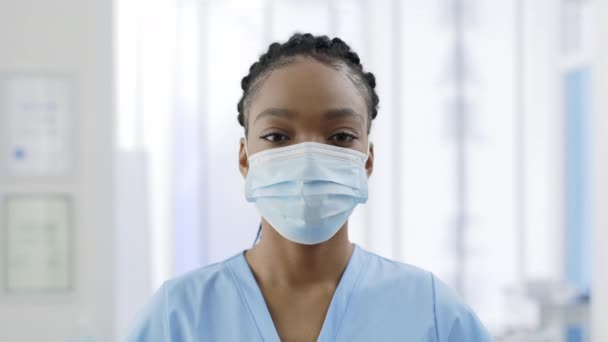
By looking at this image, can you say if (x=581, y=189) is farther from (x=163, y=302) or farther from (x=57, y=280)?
(x=163, y=302)

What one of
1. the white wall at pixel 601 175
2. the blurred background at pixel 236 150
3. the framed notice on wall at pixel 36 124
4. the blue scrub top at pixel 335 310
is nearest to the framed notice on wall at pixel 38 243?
the blurred background at pixel 236 150

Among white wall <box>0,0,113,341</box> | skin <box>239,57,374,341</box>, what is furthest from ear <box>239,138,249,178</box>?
white wall <box>0,0,113,341</box>

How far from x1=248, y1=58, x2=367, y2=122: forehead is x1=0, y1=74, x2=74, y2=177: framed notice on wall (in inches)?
61.3

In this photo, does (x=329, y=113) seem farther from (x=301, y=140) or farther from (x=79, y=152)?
(x=79, y=152)

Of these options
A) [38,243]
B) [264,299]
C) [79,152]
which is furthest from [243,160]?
[38,243]

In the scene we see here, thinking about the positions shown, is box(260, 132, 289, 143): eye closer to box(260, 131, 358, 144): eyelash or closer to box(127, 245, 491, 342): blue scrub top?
box(260, 131, 358, 144): eyelash

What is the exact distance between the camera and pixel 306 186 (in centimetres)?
95

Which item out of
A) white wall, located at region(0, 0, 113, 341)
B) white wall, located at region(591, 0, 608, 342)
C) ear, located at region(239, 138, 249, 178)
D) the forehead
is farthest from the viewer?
white wall, located at region(0, 0, 113, 341)

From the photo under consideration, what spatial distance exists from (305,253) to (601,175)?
4.74ft

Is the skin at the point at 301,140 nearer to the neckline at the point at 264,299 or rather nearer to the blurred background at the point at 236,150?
the neckline at the point at 264,299

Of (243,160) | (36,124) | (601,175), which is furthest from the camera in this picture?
(36,124)

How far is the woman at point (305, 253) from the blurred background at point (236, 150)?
1462 millimetres

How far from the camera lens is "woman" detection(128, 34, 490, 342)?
35.5 inches

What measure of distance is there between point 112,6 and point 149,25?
1.52 feet
